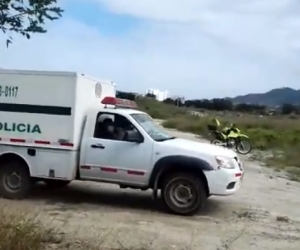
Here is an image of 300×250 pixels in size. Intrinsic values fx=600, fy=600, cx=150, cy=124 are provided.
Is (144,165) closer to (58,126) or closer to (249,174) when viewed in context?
(58,126)

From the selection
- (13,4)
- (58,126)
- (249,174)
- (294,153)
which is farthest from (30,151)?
(294,153)

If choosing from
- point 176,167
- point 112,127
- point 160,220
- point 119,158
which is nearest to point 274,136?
point 112,127

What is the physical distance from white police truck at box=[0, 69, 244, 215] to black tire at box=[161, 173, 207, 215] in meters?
0.02

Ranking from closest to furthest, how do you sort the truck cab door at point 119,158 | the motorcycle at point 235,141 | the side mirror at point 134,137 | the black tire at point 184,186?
the black tire at point 184,186
the truck cab door at point 119,158
the side mirror at point 134,137
the motorcycle at point 235,141

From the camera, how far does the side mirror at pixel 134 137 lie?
10.9 metres

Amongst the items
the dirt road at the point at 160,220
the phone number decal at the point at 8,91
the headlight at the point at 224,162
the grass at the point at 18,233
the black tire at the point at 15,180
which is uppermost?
the phone number decal at the point at 8,91

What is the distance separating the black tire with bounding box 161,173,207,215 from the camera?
1055 cm

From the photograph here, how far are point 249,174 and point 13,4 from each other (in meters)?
14.2

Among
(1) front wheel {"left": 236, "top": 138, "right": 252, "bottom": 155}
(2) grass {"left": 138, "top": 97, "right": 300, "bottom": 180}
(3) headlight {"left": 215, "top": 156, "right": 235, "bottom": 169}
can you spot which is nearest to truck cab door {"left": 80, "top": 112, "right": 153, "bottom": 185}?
(3) headlight {"left": 215, "top": 156, "right": 235, "bottom": 169}

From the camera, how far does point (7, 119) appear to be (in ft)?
36.7

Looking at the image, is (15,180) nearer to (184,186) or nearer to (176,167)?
(176,167)

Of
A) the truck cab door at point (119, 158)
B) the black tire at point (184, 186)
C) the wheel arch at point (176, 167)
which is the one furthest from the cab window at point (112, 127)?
the black tire at point (184, 186)

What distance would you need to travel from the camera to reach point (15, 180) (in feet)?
37.1

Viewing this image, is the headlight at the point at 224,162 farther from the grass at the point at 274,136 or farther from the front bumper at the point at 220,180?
the grass at the point at 274,136
